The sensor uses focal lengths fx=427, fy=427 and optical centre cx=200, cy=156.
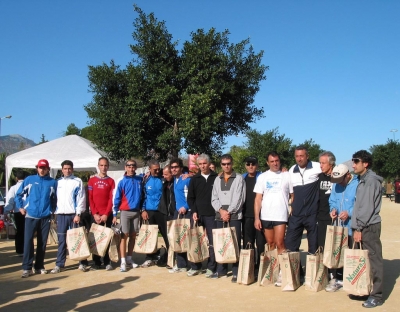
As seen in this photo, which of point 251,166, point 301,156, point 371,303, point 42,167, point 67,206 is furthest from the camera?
point 67,206

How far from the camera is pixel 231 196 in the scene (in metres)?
7.00

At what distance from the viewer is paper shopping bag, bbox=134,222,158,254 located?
7840 mm

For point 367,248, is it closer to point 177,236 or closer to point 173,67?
point 177,236

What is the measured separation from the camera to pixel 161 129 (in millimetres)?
15203

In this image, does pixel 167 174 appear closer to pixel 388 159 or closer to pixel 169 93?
pixel 169 93

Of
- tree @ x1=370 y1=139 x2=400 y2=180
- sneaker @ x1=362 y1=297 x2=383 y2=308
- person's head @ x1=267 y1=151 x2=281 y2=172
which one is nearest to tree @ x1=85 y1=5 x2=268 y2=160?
person's head @ x1=267 y1=151 x2=281 y2=172

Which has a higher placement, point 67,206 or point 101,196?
point 101,196

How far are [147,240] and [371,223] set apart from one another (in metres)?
4.00

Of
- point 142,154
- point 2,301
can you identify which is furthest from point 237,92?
point 2,301

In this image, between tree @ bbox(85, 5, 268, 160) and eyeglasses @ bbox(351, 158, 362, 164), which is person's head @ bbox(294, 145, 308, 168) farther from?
tree @ bbox(85, 5, 268, 160)

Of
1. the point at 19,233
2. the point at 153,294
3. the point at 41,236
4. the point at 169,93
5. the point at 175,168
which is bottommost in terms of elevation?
the point at 153,294

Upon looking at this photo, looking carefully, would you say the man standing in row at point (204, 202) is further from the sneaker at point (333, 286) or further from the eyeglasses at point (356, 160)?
the eyeglasses at point (356, 160)

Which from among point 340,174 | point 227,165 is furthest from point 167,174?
point 340,174

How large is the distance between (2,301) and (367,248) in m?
5.04
